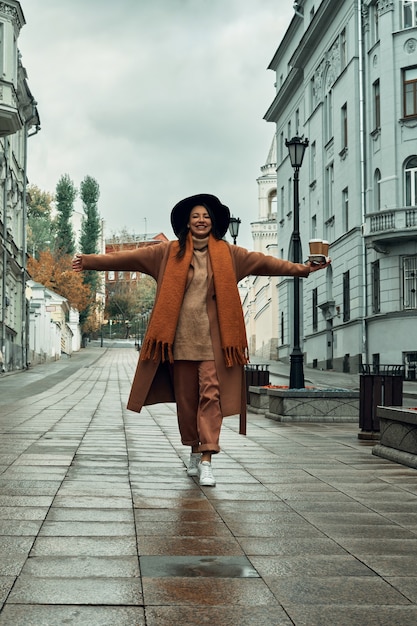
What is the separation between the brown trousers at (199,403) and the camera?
20.6ft

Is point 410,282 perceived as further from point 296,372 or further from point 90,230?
point 90,230

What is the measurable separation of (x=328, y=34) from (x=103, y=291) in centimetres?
7694

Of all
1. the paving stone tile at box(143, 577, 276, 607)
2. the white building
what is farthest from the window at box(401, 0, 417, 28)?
the paving stone tile at box(143, 577, 276, 607)

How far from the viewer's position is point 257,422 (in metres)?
12.9

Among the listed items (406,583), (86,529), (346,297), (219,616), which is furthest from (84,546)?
(346,297)

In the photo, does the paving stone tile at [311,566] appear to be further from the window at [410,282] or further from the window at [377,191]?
the window at [377,191]

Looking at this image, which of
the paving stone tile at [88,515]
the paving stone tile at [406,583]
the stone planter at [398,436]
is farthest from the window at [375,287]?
the paving stone tile at [406,583]

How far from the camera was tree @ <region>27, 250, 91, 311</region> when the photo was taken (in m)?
77.7

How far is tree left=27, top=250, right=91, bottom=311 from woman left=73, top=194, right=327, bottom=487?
236 ft

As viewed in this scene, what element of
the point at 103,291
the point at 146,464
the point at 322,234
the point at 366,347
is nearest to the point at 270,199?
the point at 322,234

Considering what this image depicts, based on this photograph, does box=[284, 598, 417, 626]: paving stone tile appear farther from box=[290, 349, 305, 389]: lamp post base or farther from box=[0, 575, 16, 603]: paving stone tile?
box=[290, 349, 305, 389]: lamp post base

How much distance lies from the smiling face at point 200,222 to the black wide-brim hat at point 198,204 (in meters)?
Result: 0.05

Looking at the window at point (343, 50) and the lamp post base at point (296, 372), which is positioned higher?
the window at point (343, 50)

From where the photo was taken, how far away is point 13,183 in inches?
1596
